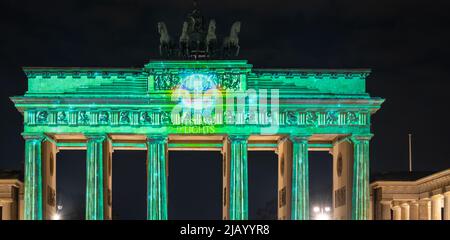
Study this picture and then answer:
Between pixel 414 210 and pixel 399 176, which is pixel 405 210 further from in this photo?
pixel 399 176

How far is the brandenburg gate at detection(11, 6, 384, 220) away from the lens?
63.2 metres

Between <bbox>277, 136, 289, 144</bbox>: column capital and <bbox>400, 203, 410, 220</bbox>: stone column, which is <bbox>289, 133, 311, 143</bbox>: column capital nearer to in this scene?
<bbox>277, 136, 289, 144</bbox>: column capital

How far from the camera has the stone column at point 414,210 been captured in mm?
71044

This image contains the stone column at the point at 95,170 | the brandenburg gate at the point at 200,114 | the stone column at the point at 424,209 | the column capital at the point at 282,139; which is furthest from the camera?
the stone column at the point at 424,209

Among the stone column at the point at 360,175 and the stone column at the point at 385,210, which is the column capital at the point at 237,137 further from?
the stone column at the point at 385,210

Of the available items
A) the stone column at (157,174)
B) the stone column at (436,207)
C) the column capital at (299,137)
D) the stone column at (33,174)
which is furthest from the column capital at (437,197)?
the stone column at (33,174)

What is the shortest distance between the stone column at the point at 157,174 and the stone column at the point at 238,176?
4.40 m

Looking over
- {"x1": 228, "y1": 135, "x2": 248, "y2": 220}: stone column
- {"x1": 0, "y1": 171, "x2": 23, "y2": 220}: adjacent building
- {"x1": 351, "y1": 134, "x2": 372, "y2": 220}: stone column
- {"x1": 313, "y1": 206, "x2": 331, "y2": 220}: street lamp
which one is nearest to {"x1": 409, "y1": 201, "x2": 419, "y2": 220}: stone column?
{"x1": 313, "y1": 206, "x2": 331, "y2": 220}: street lamp

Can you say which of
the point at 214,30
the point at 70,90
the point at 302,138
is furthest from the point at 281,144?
the point at 70,90

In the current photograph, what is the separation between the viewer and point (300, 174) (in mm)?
63625

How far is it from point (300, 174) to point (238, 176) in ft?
13.3

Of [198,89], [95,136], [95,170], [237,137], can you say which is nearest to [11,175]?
[95,170]
